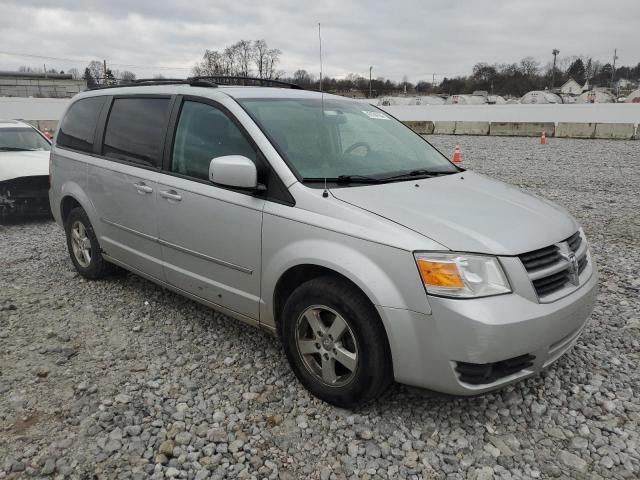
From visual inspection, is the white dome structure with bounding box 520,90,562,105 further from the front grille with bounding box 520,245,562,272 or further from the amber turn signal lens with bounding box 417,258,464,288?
the amber turn signal lens with bounding box 417,258,464,288

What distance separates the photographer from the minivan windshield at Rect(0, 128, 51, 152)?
320 inches

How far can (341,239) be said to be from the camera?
106 inches

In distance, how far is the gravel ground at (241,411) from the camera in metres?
2.51

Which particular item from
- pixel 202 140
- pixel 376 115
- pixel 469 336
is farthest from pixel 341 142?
pixel 469 336

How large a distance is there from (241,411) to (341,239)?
1.18 m

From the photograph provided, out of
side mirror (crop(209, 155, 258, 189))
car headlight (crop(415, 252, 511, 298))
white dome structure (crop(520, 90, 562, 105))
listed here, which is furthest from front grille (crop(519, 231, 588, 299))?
white dome structure (crop(520, 90, 562, 105))

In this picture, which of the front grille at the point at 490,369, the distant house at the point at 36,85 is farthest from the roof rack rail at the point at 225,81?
the distant house at the point at 36,85

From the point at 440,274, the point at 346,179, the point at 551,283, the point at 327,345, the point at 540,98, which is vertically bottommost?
the point at 327,345

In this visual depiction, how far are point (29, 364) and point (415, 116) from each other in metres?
30.0

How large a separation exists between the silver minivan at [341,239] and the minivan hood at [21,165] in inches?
153

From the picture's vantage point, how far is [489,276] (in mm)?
2471

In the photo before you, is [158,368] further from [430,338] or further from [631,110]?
[631,110]

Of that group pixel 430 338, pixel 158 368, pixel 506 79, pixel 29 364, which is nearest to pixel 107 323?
pixel 29 364

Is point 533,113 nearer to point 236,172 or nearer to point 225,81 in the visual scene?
point 225,81
